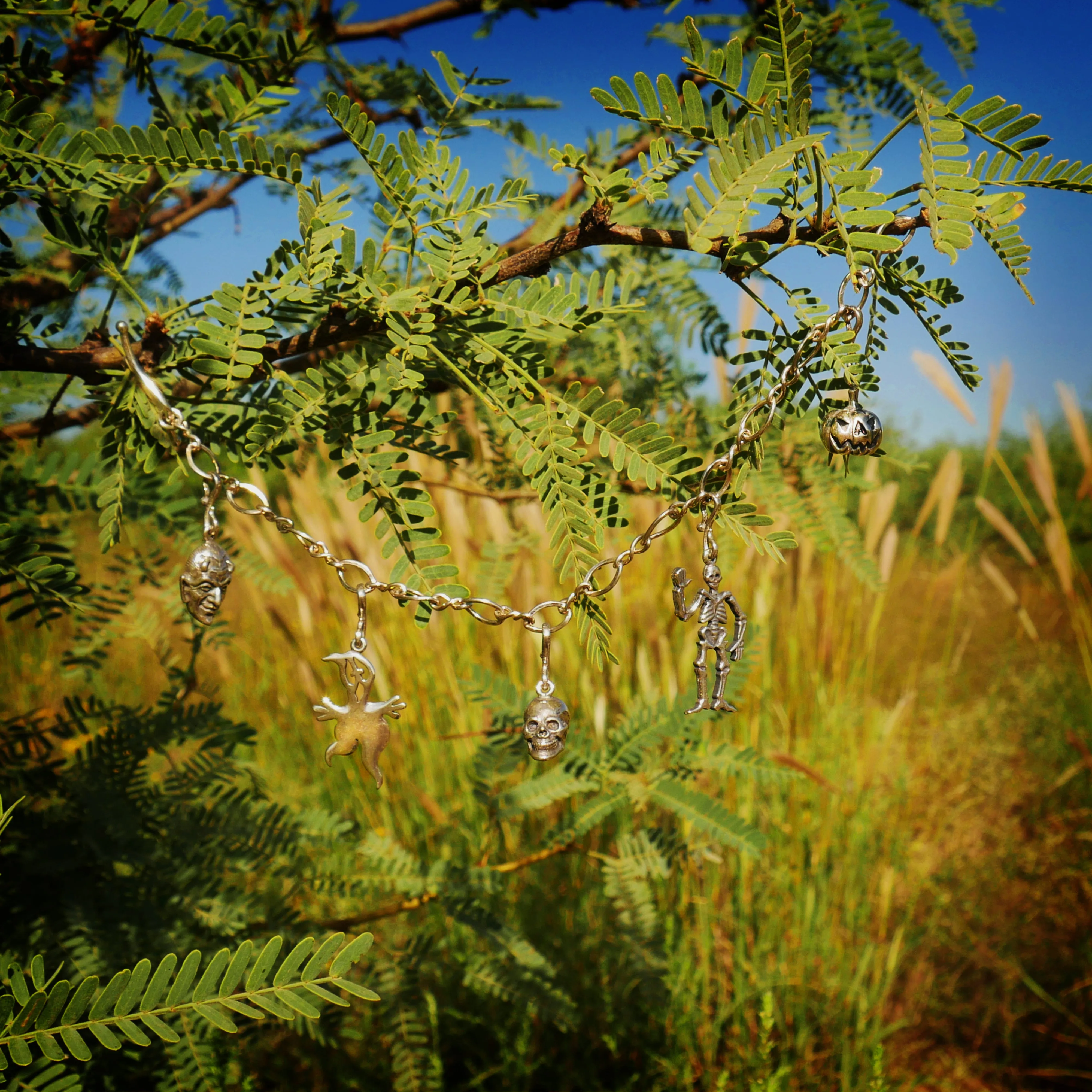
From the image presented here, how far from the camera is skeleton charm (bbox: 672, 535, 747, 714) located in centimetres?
46

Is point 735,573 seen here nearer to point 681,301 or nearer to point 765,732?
point 765,732

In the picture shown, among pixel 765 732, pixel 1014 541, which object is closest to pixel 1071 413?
pixel 1014 541

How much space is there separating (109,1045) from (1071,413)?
2.01m

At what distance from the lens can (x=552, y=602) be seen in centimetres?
45

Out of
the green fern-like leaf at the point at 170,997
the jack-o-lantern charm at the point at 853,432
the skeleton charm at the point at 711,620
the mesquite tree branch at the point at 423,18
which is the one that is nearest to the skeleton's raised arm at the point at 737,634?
the skeleton charm at the point at 711,620

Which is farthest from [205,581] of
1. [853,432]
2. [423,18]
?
[423,18]

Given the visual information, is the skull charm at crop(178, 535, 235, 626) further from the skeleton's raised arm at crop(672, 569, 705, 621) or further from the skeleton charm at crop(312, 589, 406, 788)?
the skeleton's raised arm at crop(672, 569, 705, 621)

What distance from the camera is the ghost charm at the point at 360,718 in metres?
0.45

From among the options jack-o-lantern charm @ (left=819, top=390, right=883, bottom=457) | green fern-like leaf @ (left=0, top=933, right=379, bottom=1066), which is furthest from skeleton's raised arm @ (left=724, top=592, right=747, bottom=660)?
green fern-like leaf @ (left=0, top=933, right=379, bottom=1066)

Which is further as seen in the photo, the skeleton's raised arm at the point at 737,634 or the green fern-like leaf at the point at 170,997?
the skeleton's raised arm at the point at 737,634

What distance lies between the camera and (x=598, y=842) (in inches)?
47.4

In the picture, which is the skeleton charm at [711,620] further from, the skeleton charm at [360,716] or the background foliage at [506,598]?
the skeleton charm at [360,716]

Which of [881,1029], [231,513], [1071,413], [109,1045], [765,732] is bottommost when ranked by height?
[881,1029]

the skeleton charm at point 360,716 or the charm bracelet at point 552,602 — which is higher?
the charm bracelet at point 552,602
